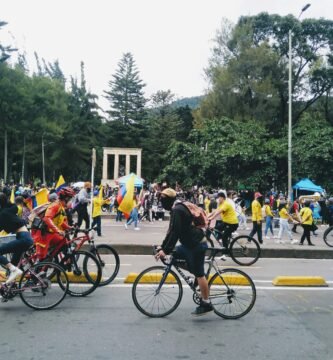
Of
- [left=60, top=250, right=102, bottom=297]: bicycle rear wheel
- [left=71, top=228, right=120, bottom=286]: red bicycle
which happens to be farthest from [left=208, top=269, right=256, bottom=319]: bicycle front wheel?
[left=71, top=228, right=120, bottom=286]: red bicycle

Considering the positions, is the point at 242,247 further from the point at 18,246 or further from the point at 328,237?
the point at 18,246

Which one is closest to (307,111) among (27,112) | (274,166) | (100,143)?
(274,166)

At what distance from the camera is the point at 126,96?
69.4 meters

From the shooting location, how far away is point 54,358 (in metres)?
4.80

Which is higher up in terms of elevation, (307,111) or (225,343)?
(307,111)

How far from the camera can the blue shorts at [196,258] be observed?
20.3 ft

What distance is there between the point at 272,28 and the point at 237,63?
234 inches

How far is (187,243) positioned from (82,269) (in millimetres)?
2346

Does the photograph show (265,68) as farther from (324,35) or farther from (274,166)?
(274,166)

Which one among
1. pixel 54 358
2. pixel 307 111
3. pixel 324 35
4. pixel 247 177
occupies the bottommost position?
pixel 54 358

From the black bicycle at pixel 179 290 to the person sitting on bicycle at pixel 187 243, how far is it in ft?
0.38

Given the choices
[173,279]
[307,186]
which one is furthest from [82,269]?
[307,186]

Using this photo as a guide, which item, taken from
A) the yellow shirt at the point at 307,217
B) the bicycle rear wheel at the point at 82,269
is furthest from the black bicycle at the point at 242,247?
the bicycle rear wheel at the point at 82,269

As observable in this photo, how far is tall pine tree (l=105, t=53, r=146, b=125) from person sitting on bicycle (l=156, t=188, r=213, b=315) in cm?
6297
